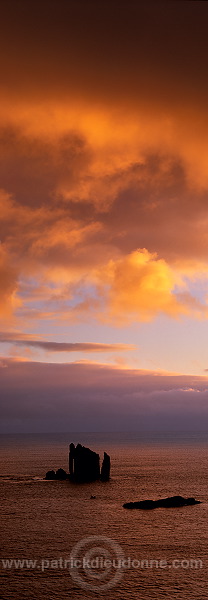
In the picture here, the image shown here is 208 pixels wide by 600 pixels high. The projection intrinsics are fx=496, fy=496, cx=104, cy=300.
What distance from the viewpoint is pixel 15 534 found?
57688 millimetres

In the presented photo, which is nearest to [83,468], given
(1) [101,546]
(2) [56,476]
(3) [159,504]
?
(2) [56,476]

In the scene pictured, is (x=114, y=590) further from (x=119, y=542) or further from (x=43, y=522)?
(x=43, y=522)

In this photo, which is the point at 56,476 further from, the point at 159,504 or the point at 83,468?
the point at 159,504

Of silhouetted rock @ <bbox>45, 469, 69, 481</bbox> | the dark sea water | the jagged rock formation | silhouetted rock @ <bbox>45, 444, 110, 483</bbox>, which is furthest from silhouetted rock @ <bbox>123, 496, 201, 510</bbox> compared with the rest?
silhouetted rock @ <bbox>45, 469, 69, 481</bbox>

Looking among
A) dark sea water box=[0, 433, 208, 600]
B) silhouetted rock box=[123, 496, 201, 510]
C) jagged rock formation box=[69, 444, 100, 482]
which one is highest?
jagged rock formation box=[69, 444, 100, 482]

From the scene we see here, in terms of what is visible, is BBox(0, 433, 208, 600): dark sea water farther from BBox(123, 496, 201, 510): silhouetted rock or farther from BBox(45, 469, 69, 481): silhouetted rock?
BBox(45, 469, 69, 481): silhouetted rock

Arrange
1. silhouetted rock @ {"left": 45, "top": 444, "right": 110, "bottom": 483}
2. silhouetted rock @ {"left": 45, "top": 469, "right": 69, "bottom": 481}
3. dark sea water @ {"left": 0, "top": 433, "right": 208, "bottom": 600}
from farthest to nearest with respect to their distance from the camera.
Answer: silhouetted rock @ {"left": 45, "top": 469, "right": 69, "bottom": 481} < silhouetted rock @ {"left": 45, "top": 444, "right": 110, "bottom": 483} < dark sea water @ {"left": 0, "top": 433, "right": 208, "bottom": 600}

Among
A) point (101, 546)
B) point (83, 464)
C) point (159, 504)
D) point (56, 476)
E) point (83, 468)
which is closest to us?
point (101, 546)

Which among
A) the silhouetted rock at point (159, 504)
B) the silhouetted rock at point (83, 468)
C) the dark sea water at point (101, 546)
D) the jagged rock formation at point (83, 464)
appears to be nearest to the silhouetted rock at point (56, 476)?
the silhouetted rock at point (83, 468)

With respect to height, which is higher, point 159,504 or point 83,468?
point 83,468

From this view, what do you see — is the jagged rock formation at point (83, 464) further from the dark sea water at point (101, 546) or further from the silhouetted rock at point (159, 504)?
the silhouetted rock at point (159, 504)

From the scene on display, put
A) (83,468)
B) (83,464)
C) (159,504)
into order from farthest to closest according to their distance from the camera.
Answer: (83,464) → (83,468) → (159,504)

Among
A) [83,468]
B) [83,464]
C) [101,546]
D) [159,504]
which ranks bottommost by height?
[101,546]

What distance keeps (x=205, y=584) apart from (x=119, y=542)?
14799 mm
